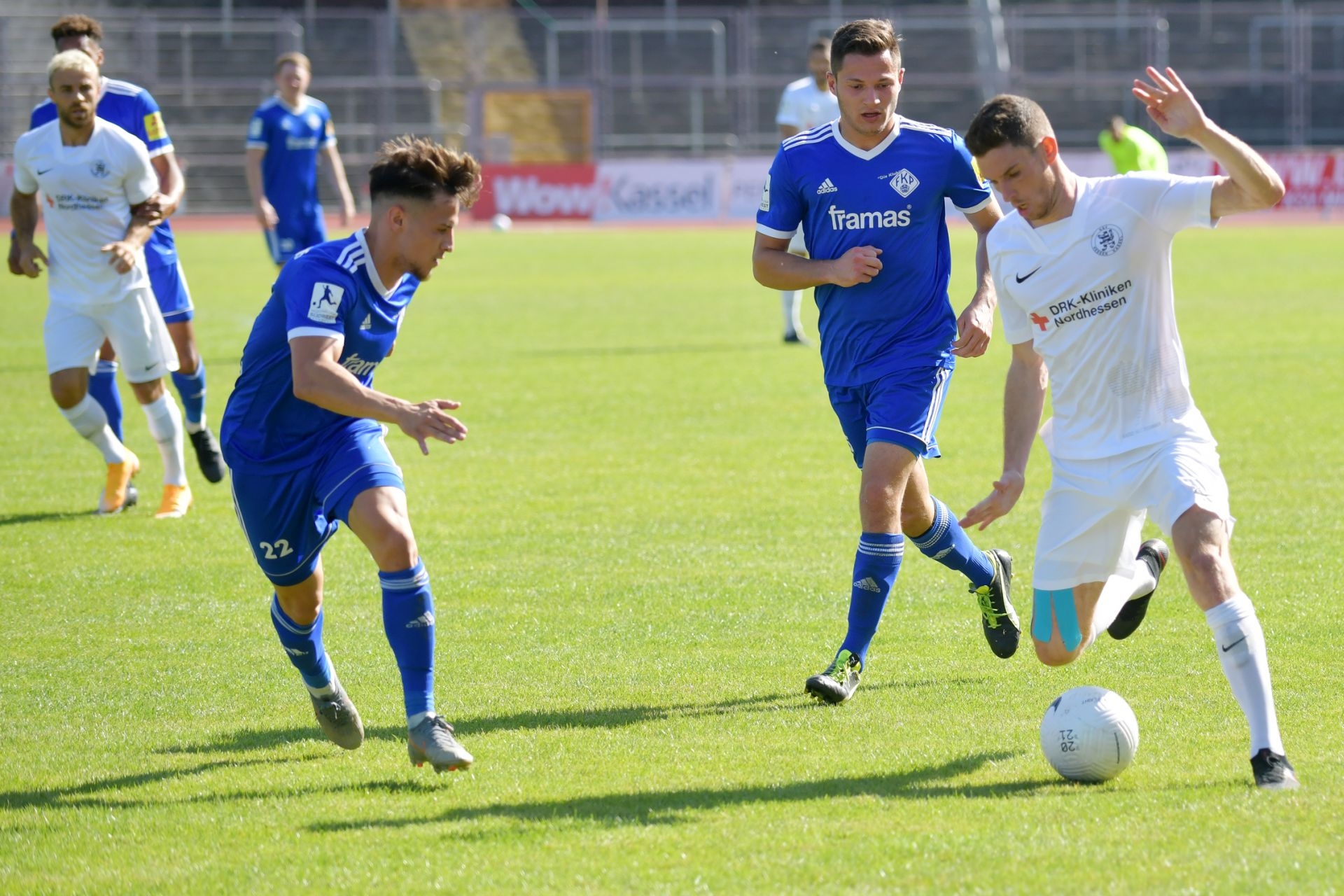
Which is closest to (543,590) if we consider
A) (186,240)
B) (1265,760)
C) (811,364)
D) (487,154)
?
(1265,760)

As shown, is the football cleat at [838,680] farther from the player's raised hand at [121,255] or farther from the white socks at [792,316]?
the white socks at [792,316]

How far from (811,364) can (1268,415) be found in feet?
14.9

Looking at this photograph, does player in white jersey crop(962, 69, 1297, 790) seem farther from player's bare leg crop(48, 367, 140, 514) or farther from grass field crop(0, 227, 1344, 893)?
player's bare leg crop(48, 367, 140, 514)

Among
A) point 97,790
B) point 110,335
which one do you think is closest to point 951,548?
point 97,790

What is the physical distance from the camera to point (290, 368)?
15.9ft

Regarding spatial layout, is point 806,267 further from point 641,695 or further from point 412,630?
point 412,630

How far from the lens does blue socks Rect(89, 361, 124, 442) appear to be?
31.2 feet

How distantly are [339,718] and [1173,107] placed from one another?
3074 millimetres

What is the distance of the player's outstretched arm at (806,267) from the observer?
5398 mm

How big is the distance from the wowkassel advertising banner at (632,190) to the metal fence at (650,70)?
7.08 feet

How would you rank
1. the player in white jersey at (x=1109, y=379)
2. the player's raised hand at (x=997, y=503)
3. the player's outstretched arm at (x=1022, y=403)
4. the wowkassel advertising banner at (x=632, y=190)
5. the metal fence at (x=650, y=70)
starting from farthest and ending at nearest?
the metal fence at (x=650, y=70), the wowkassel advertising banner at (x=632, y=190), the player's outstretched arm at (x=1022, y=403), the player's raised hand at (x=997, y=503), the player in white jersey at (x=1109, y=379)

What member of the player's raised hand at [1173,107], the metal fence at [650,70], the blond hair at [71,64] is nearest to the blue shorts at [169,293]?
the blond hair at [71,64]

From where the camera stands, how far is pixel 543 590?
7062 millimetres

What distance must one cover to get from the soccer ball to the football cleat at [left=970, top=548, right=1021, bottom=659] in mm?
1297
